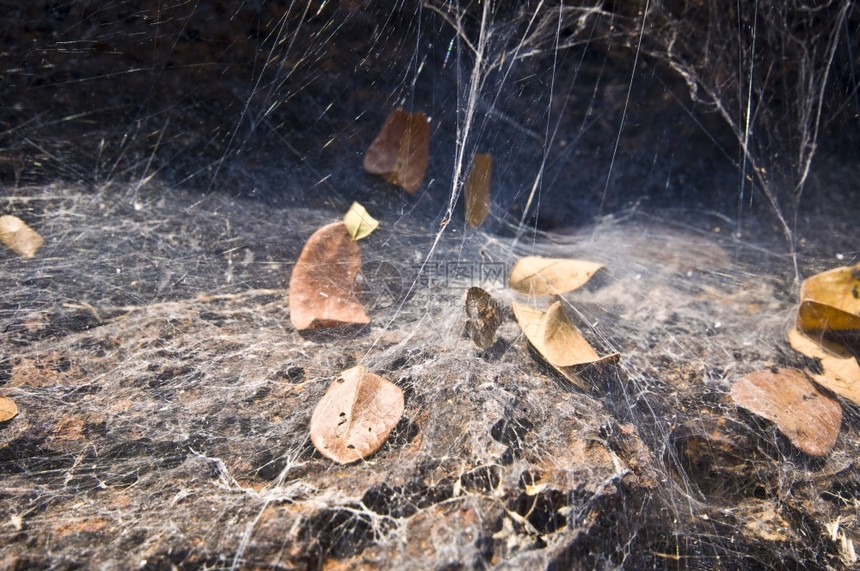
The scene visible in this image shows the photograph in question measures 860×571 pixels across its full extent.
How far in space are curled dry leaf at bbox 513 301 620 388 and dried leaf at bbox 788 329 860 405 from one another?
68cm

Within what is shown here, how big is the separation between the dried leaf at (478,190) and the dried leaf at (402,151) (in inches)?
8.0

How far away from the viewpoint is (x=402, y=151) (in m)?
1.97

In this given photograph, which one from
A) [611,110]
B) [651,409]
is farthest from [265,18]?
[651,409]

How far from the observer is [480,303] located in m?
1.46

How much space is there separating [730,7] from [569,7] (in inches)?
29.0

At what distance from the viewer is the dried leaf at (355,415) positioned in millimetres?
1076

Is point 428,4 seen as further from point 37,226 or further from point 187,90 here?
point 37,226

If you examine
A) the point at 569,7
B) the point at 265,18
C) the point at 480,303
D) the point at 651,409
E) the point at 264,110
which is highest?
the point at 569,7

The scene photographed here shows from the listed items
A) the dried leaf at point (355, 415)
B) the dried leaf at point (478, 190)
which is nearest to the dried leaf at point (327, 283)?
the dried leaf at point (355, 415)

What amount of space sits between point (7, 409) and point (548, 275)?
151 cm

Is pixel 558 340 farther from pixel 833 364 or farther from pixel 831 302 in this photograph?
pixel 831 302

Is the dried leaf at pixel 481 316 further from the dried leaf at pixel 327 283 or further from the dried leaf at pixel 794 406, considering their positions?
the dried leaf at pixel 794 406

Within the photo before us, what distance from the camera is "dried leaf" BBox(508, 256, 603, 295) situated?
1.64 meters

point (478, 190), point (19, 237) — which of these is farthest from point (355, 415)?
point (19, 237)
